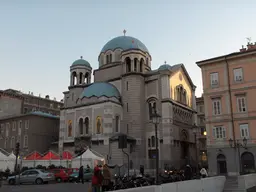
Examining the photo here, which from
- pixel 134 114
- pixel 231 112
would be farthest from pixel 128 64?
pixel 231 112

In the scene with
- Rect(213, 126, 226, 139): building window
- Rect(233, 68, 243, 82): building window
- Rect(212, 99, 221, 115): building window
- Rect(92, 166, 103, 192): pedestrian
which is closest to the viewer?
Rect(92, 166, 103, 192): pedestrian

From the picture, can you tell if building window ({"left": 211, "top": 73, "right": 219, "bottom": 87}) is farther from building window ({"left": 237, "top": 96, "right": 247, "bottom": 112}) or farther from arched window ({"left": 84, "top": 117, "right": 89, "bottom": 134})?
arched window ({"left": 84, "top": 117, "right": 89, "bottom": 134})

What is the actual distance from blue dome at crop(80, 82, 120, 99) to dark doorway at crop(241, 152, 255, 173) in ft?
68.3

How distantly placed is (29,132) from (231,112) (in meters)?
34.1

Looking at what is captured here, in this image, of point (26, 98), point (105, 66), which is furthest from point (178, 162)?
point (26, 98)

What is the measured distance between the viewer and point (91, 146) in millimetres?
41406

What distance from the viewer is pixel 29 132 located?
4991cm

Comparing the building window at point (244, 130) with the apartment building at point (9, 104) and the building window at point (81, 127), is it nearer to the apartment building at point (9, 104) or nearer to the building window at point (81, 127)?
the building window at point (81, 127)

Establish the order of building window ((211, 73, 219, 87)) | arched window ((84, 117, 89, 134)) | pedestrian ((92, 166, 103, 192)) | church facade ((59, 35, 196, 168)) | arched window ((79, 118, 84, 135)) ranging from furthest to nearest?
arched window ((79, 118, 84, 135)), arched window ((84, 117, 89, 134)), church facade ((59, 35, 196, 168)), building window ((211, 73, 219, 87)), pedestrian ((92, 166, 103, 192))

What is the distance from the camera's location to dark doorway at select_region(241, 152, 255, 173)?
1105 inches

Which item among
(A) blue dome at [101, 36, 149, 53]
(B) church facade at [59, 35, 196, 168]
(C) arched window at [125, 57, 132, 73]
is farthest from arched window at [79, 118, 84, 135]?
(A) blue dome at [101, 36, 149, 53]

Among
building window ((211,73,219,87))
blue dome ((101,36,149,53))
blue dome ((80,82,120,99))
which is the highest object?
blue dome ((101,36,149,53))

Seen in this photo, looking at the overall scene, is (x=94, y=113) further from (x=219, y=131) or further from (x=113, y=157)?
(x=219, y=131)

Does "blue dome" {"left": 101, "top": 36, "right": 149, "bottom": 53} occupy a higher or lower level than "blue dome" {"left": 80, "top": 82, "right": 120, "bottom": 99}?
higher
